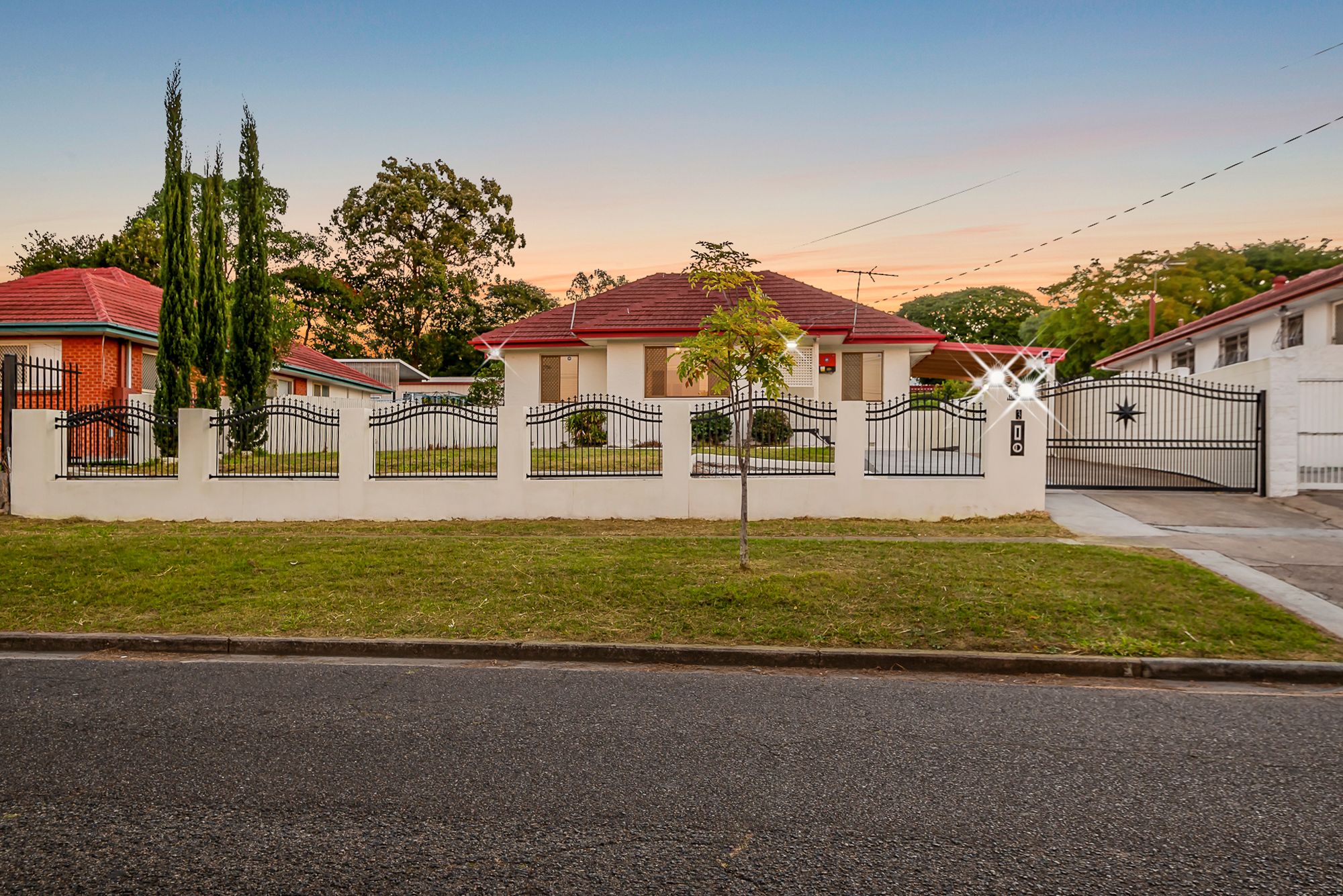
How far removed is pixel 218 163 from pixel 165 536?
12316 mm

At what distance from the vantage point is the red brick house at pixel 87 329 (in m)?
20.5

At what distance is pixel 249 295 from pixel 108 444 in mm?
6599

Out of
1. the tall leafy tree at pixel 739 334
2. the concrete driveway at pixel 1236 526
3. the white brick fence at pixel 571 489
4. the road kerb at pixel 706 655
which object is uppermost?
the tall leafy tree at pixel 739 334

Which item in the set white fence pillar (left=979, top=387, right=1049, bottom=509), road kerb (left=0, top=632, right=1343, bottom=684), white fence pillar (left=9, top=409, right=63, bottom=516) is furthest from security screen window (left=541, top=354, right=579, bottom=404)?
road kerb (left=0, top=632, right=1343, bottom=684)

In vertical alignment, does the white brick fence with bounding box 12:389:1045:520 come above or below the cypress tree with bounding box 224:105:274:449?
below

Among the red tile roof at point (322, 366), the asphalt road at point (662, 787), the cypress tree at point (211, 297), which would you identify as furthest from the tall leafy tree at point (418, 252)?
the asphalt road at point (662, 787)

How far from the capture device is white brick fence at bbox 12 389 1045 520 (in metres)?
12.4

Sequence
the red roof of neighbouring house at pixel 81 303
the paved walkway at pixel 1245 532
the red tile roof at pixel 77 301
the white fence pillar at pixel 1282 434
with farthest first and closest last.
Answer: the red tile roof at pixel 77 301 → the red roof of neighbouring house at pixel 81 303 → the white fence pillar at pixel 1282 434 → the paved walkway at pixel 1245 532

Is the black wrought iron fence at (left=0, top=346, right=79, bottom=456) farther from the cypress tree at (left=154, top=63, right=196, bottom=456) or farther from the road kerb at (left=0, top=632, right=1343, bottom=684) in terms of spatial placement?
the road kerb at (left=0, top=632, right=1343, bottom=684)

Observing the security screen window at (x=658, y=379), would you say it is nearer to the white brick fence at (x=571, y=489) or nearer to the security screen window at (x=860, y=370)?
the security screen window at (x=860, y=370)

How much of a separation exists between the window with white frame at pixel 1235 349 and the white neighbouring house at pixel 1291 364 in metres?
0.03

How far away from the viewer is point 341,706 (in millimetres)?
5113

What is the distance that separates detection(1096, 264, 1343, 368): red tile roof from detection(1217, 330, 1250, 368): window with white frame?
0.65 meters

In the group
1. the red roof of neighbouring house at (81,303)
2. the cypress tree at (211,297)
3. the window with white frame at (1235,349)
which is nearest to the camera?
the cypress tree at (211,297)
